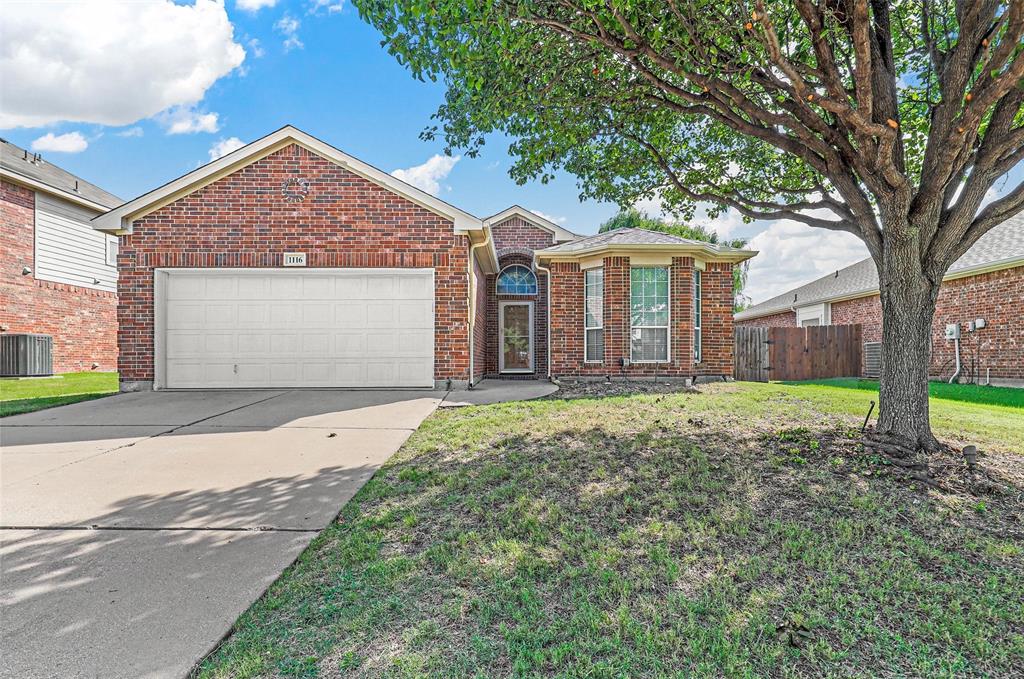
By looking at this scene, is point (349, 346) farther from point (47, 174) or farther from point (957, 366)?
point (957, 366)

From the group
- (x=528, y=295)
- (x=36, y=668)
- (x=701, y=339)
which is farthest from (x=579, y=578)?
(x=528, y=295)

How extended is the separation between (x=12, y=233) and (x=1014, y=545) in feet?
65.7

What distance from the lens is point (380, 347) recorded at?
9.60m

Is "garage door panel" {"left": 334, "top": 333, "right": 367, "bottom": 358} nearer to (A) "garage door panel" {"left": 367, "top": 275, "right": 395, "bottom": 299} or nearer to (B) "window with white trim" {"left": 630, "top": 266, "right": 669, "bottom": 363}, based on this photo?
(A) "garage door panel" {"left": 367, "top": 275, "right": 395, "bottom": 299}

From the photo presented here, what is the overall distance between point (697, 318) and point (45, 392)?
1389 cm

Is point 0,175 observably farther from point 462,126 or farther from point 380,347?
point 462,126

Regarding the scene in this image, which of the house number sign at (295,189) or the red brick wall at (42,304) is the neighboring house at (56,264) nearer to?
the red brick wall at (42,304)

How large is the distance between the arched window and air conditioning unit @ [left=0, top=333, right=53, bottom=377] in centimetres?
1248

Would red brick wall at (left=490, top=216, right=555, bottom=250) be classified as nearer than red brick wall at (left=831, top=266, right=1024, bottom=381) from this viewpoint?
No

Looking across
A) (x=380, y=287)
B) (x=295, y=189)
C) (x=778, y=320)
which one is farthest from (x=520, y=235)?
(x=778, y=320)

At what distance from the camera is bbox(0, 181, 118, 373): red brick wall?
42.4 ft

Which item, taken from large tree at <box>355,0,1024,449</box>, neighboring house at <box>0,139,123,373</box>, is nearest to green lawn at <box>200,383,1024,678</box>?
large tree at <box>355,0,1024,449</box>

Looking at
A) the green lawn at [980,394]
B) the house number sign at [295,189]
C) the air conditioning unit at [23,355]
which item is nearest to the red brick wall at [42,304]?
the air conditioning unit at [23,355]

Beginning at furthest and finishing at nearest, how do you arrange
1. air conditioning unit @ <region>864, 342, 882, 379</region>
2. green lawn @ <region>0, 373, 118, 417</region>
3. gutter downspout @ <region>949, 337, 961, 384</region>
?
1. air conditioning unit @ <region>864, 342, 882, 379</region>
2. gutter downspout @ <region>949, 337, 961, 384</region>
3. green lawn @ <region>0, 373, 118, 417</region>
